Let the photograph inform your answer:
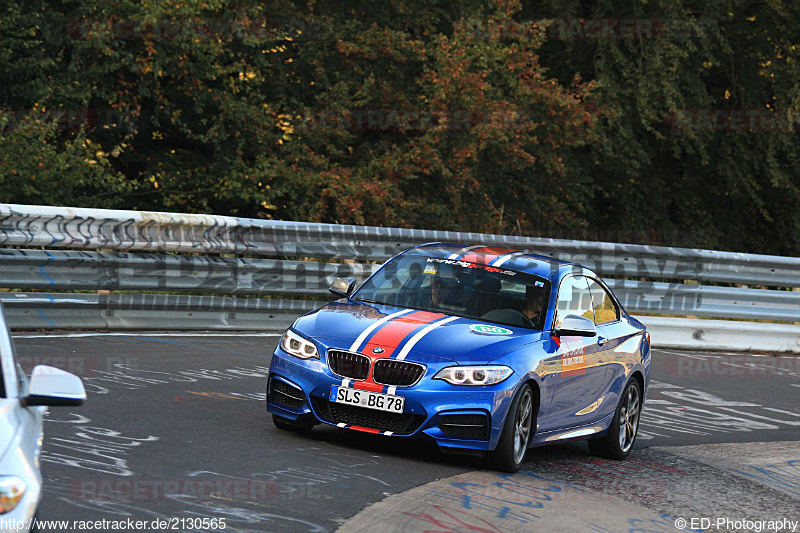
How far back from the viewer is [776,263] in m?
18.1

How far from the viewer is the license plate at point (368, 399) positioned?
8180 mm

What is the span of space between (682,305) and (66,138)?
11.2 metres

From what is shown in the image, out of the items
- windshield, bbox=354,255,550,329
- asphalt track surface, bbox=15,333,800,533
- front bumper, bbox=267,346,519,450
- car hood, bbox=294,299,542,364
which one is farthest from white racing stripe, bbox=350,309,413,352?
asphalt track surface, bbox=15,333,800,533

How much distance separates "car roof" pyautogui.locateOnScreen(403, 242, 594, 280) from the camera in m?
9.77

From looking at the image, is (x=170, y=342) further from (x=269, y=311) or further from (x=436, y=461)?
(x=436, y=461)

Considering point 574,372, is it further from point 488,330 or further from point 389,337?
point 389,337

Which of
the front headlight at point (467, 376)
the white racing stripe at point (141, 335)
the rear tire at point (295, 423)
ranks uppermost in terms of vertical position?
the front headlight at point (467, 376)

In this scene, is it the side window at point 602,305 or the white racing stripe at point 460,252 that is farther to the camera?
the side window at point 602,305

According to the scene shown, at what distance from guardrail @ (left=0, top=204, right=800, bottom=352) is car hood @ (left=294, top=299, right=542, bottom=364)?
184 inches

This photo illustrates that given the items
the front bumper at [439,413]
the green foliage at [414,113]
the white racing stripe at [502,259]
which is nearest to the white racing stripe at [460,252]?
the white racing stripe at [502,259]

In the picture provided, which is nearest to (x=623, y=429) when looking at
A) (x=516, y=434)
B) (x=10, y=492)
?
(x=516, y=434)

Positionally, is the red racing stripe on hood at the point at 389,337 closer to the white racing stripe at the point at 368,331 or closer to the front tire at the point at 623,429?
the white racing stripe at the point at 368,331

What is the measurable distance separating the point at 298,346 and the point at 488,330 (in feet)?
4.37

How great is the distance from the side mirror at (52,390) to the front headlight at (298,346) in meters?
4.01
